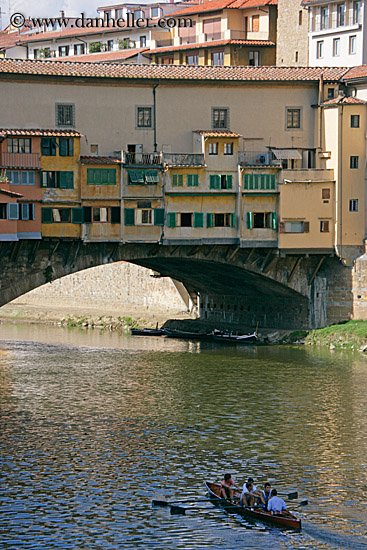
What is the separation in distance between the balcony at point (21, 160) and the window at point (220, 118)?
1062 cm

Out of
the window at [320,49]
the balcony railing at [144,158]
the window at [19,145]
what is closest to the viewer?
the window at [19,145]

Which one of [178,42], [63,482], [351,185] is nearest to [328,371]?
[351,185]

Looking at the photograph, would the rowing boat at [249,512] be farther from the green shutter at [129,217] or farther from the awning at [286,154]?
the awning at [286,154]

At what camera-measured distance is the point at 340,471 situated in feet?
117

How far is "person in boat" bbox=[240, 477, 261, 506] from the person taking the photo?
104 feet

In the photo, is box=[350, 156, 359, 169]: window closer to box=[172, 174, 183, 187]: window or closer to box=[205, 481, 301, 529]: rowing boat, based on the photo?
box=[172, 174, 183, 187]: window

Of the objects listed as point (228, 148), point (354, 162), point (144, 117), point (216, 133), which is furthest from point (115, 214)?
point (354, 162)

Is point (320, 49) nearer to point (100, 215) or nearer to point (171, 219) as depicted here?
point (171, 219)

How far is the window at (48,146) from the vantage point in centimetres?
5900

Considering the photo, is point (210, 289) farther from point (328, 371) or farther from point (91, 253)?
→ point (328, 371)

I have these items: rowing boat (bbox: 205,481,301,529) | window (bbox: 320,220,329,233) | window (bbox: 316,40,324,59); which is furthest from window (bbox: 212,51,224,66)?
rowing boat (bbox: 205,481,301,529)

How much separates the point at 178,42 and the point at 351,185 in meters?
36.5

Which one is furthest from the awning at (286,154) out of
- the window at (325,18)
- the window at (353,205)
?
the window at (325,18)

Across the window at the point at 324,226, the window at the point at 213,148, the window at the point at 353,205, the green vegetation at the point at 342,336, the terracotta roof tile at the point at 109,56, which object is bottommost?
the green vegetation at the point at 342,336
